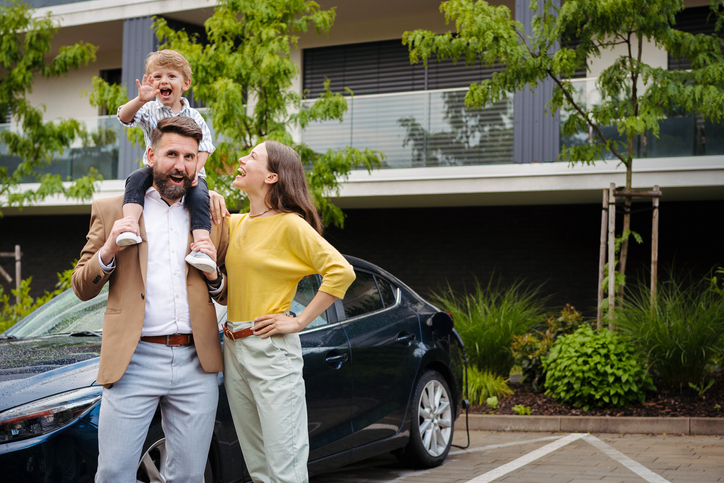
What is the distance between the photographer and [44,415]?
3.40 meters

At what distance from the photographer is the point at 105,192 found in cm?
1448

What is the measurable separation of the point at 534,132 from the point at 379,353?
25.5ft

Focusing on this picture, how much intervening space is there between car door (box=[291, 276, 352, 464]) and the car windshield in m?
1.24

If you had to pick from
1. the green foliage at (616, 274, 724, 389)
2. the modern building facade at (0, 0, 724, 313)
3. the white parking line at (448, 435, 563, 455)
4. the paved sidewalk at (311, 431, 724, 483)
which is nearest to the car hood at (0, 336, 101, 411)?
the paved sidewalk at (311, 431, 724, 483)

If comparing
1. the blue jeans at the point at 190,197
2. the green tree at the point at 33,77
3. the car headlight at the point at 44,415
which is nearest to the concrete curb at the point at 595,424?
the car headlight at the point at 44,415

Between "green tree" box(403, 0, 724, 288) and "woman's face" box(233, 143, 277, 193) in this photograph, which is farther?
"green tree" box(403, 0, 724, 288)

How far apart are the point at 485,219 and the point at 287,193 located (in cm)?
1141

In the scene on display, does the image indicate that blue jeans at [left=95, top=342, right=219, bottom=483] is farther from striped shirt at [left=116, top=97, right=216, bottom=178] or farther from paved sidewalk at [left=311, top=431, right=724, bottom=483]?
paved sidewalk at [left=311, top=431, right=724, bottom=483]

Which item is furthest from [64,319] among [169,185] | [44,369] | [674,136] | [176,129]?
[674,136]

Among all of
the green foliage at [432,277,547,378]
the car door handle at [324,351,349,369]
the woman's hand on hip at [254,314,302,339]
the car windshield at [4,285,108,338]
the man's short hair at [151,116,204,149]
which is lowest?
the green foliage at [432,277,547,378]

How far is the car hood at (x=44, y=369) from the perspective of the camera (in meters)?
3.50

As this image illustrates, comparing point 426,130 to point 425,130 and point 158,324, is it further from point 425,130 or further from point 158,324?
point 158,324

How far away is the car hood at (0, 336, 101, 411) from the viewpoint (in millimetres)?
3496

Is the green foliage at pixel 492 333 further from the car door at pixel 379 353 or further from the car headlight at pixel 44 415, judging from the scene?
the car headlight at pixel 44 415
